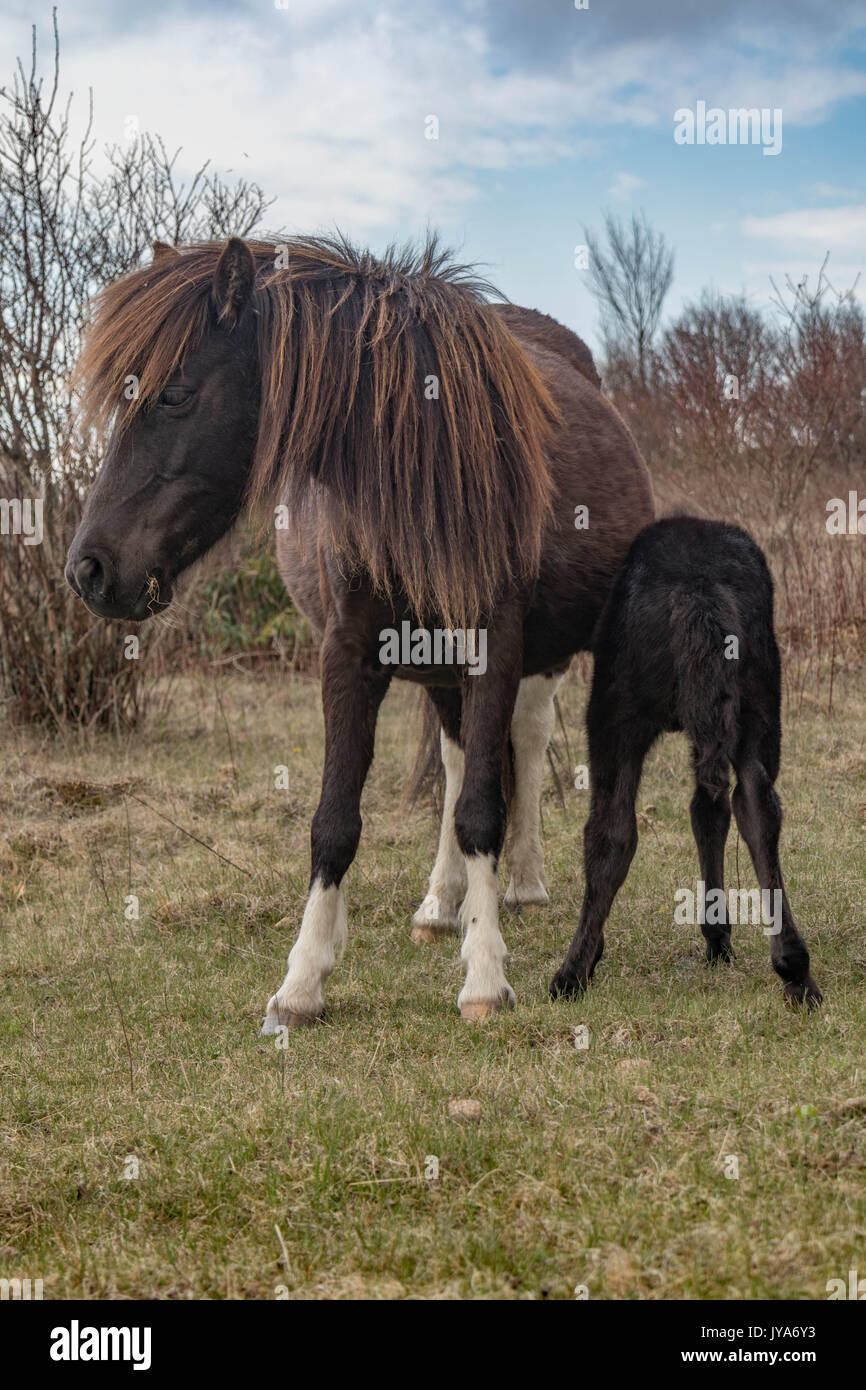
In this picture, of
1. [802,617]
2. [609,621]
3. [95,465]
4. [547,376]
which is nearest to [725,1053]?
[609,621]

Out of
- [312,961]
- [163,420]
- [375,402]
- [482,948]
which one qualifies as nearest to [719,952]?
[482,948]

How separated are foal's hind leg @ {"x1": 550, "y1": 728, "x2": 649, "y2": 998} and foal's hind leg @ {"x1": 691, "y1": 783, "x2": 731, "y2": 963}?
56cm

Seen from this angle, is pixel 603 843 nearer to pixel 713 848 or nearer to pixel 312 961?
pixel 713 848

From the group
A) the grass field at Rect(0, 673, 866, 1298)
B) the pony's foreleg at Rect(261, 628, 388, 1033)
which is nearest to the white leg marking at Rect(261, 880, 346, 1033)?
the pony's foreleg at Rect(261, 628, 388, 1033)

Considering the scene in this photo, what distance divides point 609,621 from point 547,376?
143 cm

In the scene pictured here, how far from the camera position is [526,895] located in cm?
572

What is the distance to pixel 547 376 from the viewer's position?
5195 millimetres

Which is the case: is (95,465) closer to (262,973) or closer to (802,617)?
(262,973)

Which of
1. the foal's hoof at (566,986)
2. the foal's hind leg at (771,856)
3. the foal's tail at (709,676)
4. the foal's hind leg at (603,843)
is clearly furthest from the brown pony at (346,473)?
the foal's hind leg at (771,856)

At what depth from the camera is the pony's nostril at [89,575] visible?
3732 millimetres

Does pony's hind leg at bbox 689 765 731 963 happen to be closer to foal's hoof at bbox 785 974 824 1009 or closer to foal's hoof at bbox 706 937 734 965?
foal's hoof at bbox 706 937 734 965

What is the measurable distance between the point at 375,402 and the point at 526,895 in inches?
102

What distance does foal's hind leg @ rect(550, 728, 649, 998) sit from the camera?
402 cm

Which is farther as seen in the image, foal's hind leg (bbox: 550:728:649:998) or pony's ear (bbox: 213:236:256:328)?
foal's hind leg (bbox: 550:728:649:998)
